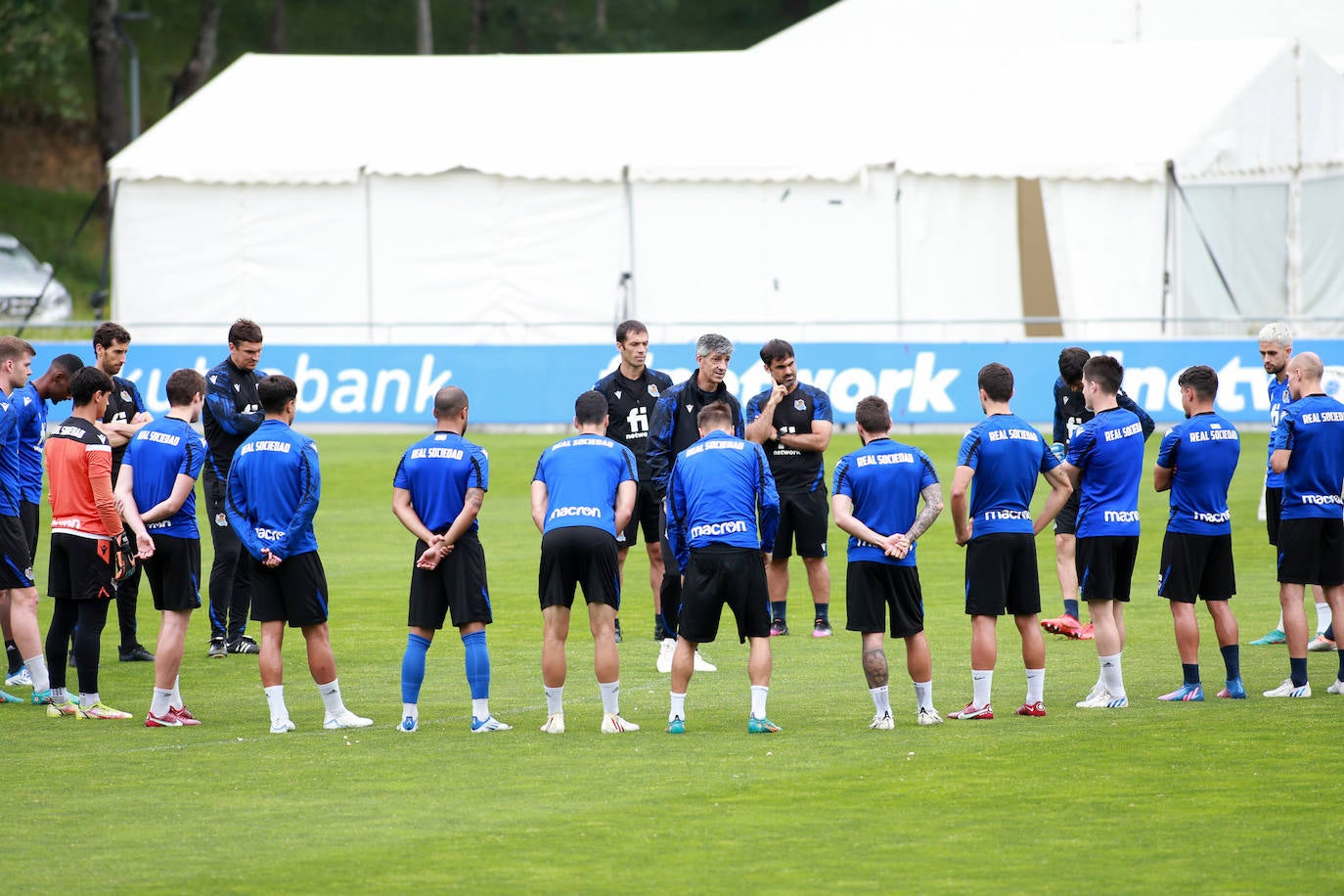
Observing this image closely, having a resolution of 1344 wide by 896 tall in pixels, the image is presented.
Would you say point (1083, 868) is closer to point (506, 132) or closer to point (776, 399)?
point (776, 399)

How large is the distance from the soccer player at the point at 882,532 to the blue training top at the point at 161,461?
3.99 m

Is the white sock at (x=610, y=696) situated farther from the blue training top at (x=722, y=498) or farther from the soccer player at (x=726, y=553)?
the blue training top at (x=722, y=498)

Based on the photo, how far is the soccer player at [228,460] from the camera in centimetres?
1255

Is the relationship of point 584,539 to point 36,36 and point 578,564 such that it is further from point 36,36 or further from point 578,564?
point 36,36

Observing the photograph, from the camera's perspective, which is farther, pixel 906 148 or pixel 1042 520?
pixel 906 148

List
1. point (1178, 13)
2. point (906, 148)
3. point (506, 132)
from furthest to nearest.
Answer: point (1178, 13)
point (506, 132)
point (906, 148)

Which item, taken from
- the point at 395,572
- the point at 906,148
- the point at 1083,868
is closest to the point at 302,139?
the point at 906,148

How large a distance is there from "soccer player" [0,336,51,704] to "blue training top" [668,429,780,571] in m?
4.26

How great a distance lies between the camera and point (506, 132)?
99.7ft

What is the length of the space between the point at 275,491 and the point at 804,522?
4892 millimetres

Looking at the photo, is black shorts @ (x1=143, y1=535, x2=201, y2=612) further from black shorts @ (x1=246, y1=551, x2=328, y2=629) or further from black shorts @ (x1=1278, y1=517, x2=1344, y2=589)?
black shorts @ (x1=1278, y1=517, x2=1344, y2=589)

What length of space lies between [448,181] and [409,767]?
855 inches

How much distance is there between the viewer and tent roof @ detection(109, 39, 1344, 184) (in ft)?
91.4

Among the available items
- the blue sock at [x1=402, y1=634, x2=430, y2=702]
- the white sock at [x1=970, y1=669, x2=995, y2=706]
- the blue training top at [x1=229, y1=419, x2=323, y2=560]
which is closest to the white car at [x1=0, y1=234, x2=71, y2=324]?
the blue training top at [x1=229, y1=419, x2=323, y2=560]
